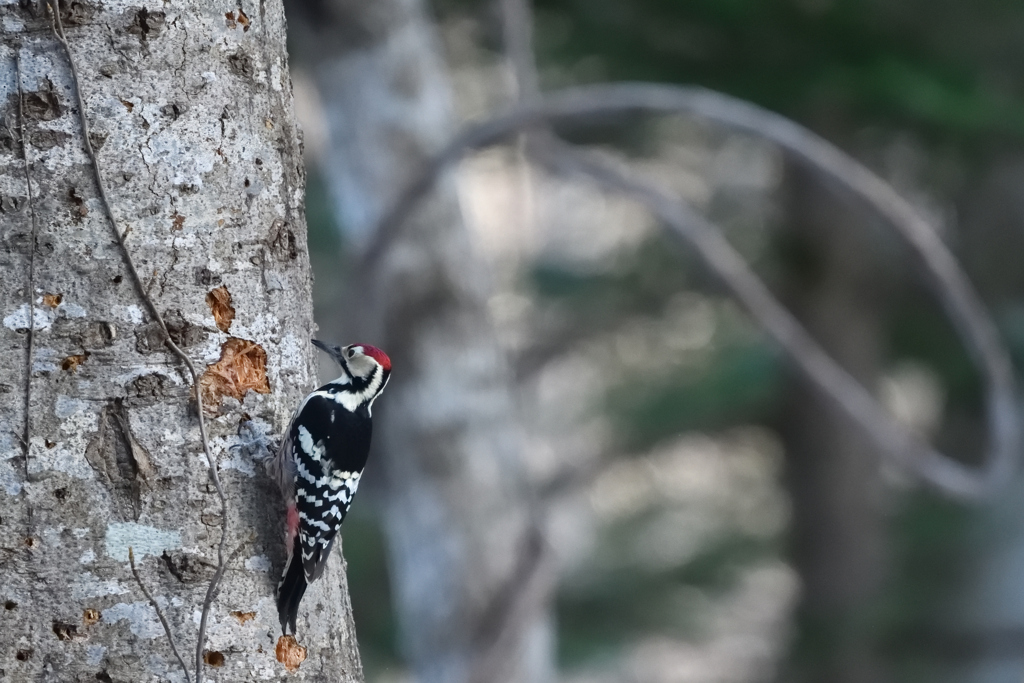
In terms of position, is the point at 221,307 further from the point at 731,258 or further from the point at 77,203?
the point at 731,258

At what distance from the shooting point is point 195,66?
5.81ft

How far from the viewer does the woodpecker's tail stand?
67.6 inches

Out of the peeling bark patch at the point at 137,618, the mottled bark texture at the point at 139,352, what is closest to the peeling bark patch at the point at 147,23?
the mottled bark texture at the point at 139,352

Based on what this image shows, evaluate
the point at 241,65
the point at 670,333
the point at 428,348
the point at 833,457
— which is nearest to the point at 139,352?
the point at 241,65

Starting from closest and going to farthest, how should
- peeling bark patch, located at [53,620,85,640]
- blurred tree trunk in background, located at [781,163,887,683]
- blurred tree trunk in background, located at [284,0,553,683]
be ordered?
peeling bark patch, located at [53,620,85,640] < blurred tree trunk in background, located at [284,0,553,683] < blurred tree trunk in background, located at [781,163,887,683]

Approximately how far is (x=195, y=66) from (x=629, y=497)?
30.5 ft

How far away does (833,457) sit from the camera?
7277mm

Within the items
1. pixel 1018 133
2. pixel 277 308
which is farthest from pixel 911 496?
pixel 277 308

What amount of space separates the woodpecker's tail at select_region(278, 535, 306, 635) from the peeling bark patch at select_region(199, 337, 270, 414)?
0.26 meters

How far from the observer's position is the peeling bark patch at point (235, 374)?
68.3 inches

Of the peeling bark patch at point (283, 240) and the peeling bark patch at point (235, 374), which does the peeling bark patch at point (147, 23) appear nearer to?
the peeling bark patch at point (283, 240)

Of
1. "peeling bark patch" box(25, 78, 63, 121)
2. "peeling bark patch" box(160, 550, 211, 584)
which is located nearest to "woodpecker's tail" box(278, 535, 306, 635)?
"peeling bark patch" box(160, 550, 211, 584)

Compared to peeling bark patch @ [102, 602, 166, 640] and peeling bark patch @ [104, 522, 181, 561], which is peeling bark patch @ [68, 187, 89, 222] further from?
peeling bark patch @ [102, 602, 166, 640]

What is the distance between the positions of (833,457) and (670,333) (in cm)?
163
